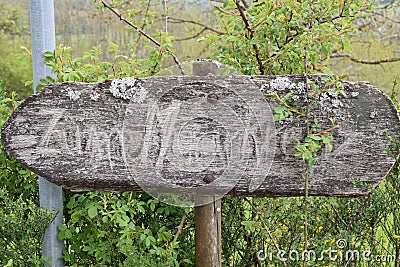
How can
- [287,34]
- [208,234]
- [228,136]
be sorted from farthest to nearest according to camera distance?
1. [287,34]
2. [208,234]
3. [228,136]

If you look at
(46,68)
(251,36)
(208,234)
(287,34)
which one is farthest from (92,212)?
(287,34)

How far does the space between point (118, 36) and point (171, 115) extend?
264 inches

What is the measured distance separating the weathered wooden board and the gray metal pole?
326mm

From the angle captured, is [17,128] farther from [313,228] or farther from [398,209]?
[398,209]

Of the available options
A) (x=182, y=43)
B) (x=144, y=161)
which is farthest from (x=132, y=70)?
(x=182, y=43)

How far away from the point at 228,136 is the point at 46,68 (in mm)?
855

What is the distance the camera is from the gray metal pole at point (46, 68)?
223 centimetres

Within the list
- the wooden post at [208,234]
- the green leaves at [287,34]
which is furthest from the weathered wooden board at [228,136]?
the green leaves at [287,34]

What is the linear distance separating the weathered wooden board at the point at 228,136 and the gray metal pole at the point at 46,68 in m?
0.33

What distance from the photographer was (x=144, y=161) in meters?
2.09

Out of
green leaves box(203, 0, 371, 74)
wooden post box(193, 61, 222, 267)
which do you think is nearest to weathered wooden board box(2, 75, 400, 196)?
wooden post box(193, 61, 222, 267)

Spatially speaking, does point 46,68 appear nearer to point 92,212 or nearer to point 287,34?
point 92,212

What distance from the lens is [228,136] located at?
2.06m

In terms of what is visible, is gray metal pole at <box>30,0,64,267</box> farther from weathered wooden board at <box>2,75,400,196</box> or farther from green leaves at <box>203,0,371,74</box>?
green leaves at <box>203,0,371,74</box>
